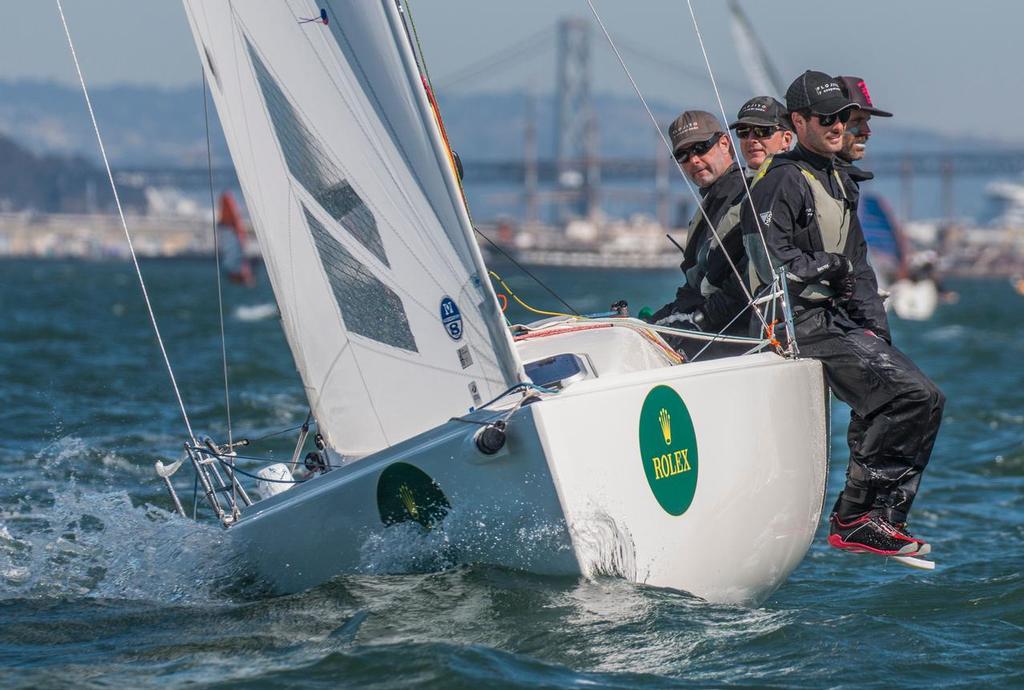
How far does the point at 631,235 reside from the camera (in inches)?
3605

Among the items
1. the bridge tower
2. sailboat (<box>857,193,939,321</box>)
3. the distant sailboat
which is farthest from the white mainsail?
the bridge tower

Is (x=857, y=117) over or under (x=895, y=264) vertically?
over

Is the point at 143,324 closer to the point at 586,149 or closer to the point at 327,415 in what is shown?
the point at 327,415

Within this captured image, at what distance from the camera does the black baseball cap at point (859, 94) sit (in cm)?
408

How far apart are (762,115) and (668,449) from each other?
133 centimetres

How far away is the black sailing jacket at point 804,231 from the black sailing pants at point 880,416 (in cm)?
10

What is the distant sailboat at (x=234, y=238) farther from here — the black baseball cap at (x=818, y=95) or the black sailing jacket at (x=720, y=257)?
the black baseball cap at (x=818, y=95)

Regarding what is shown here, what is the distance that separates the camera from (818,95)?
403 centimetres

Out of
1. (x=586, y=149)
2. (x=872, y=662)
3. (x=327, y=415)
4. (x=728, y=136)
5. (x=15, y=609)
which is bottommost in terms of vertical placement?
(x=872, y=662)

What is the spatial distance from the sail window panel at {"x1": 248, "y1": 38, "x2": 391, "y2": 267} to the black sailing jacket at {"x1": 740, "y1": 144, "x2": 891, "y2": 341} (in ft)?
3.28

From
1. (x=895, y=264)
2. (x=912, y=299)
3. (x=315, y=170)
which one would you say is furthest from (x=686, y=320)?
(x=912, y=299)

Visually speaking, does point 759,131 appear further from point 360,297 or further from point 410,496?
point 410,496

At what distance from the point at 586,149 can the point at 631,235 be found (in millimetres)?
6331

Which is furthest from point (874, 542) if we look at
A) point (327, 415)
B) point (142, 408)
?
point (142, 408)
